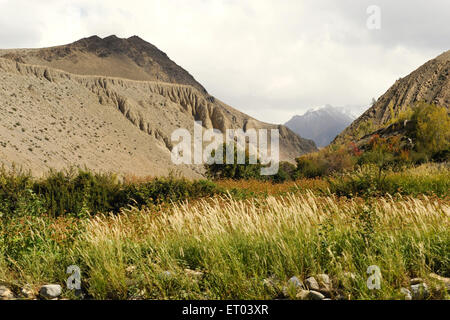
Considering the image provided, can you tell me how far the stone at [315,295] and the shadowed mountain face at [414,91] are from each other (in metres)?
55.0

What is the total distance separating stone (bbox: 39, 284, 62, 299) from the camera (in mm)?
3990

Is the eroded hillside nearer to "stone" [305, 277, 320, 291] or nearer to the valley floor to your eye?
the valley floor

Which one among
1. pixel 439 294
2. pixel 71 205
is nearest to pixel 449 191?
pixel 439 294

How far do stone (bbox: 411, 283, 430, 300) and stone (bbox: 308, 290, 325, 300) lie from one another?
0.87 m

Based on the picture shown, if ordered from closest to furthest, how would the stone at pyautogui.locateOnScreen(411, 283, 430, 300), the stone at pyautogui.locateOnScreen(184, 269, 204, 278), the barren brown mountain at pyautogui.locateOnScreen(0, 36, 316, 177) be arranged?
the stone at pyautogui.locateOnScreen(411, 283, 430, 300)
the stone at pyautogui.locateOnScreen(184, 269, 204, 278)
the barren brown mountain at pyautogui.locateOnScreen(0, 36, 316, 177)

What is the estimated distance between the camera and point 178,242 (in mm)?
4836

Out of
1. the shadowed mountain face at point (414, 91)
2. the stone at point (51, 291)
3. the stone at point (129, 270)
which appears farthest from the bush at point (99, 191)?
the shadowed mountain face at point (414, 91)

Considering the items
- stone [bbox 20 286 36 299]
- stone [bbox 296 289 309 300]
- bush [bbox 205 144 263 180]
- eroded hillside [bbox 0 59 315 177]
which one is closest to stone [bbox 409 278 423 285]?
stone [bbox 296 289 309 300]

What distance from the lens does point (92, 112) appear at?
236ft

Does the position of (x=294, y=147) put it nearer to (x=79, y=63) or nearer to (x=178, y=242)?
(x=79, y=63)

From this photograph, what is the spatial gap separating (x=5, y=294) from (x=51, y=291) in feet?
1.90

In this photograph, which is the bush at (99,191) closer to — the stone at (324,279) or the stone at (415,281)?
the stone at (324,279)

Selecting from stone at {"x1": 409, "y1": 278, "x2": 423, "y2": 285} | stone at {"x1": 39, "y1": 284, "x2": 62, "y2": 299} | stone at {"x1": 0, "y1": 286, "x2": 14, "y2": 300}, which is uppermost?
stone at {"x1": 409, "y1": 278, "x2": 423, "y2": 285}

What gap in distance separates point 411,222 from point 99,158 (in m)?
59.1
